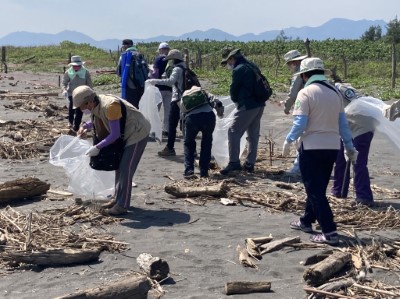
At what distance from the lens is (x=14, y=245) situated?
5.95m

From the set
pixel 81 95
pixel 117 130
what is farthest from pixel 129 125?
pixel 81 95

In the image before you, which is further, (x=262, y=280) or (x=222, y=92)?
(x=222, y=92)

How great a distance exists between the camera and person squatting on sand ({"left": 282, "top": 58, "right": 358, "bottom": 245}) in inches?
235

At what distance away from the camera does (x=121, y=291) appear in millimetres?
4723

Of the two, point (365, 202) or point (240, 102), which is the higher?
point (240, 102)

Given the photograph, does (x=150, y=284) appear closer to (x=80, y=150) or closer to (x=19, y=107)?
(x=80, y=150)

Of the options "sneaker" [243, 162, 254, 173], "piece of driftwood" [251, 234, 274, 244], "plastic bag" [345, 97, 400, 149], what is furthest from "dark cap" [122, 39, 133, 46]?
"piece of driftwood" [251, 234, 274, 244]

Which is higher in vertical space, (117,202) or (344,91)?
(344,91)

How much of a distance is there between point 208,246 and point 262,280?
3.18 feet

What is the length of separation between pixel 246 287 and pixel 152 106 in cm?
636

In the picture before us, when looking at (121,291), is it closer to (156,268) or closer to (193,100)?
(156,268)

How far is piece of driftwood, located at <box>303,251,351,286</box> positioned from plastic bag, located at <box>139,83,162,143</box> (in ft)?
19.2

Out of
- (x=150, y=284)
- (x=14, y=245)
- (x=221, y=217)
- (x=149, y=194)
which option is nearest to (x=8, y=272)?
(x=14, y=245)

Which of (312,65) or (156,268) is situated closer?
(156,268)
